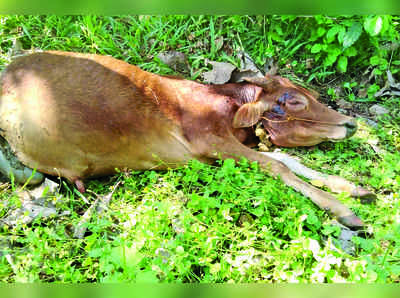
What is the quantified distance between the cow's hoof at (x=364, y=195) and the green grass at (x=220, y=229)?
0.09 metres

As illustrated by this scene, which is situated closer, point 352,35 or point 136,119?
point 136,119

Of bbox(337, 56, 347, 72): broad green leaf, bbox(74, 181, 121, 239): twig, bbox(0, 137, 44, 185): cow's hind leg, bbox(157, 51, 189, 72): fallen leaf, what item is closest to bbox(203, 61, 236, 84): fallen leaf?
bbox(157, 51, 189, 72): fallen leaf

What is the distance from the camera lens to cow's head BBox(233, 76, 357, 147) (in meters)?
4.23

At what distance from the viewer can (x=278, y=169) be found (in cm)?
404

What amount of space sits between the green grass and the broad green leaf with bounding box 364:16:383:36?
861mm

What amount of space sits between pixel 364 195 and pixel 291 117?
A: 1085 mm

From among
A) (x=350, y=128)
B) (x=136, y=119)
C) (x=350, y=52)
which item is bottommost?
(x=350, y=128)

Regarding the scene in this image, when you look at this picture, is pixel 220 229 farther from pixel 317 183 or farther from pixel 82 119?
pixel 82 119

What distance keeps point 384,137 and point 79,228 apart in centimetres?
341

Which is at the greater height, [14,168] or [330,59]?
[330,59]

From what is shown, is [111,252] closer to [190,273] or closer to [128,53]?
[190,273]

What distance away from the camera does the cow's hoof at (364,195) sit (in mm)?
3838

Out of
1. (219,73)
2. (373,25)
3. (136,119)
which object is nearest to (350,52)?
(373,25)

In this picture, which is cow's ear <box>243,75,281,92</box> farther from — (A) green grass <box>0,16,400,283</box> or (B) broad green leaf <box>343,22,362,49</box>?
(B) broad green leaf <box>343,22,362,49</box>
